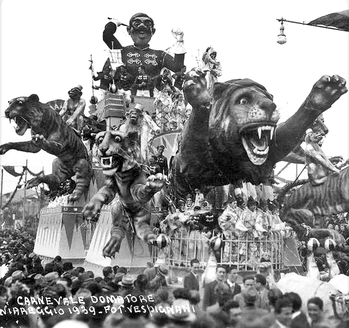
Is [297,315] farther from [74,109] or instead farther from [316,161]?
[74,109]

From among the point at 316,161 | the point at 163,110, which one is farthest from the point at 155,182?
the point at 163,110

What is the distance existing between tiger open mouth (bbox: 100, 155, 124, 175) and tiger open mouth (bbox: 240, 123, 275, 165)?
216 centimetres

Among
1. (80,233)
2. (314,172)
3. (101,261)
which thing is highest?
(314,172)

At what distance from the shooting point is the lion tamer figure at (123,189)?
31.3 ft

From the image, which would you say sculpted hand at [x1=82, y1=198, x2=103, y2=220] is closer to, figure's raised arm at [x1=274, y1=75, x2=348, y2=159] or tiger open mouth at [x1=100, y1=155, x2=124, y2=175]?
tiger open mouth at [x1=100, y1=155, x2=124, y2=175]

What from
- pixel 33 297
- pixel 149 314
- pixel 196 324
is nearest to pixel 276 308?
pixel 196 324

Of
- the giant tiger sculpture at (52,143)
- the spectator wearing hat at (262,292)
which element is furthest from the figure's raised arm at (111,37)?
the spectator wearing hat at (262,292)

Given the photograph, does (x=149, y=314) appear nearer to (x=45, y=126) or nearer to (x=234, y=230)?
(x=234, y=230)

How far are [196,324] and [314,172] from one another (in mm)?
7713

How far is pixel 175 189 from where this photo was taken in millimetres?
11398

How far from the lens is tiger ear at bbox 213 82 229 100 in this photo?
9.93 metres

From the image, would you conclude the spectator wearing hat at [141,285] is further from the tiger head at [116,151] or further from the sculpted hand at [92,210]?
the tiger head at [116,151]

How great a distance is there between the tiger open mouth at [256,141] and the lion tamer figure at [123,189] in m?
1.62

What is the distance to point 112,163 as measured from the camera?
31.7 feet
